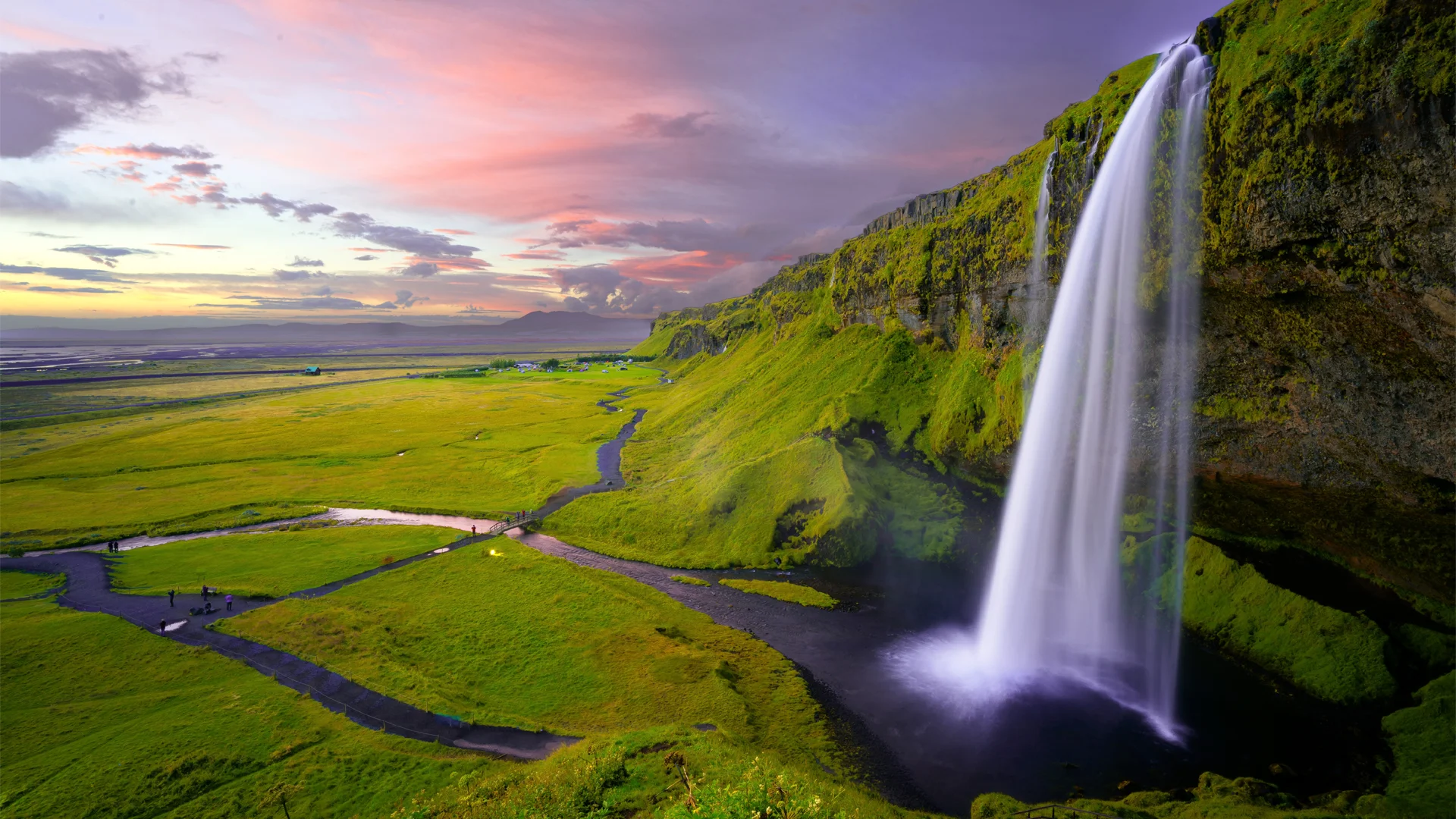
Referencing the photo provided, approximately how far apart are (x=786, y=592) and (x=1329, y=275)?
41.5 meters

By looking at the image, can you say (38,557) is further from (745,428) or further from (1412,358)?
(1412,358)

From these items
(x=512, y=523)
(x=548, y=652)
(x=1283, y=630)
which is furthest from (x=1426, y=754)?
(x=512, y=523)

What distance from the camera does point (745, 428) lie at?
91.3m

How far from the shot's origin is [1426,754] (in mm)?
27016

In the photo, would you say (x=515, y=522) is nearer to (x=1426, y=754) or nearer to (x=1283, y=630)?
(x=1283, y=630)

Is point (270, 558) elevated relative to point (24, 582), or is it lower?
elevated

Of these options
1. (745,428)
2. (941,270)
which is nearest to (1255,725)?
(941,270)

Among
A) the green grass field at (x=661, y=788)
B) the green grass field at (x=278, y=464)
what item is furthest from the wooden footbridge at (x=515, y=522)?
the green grass field at (x=661, y=788)

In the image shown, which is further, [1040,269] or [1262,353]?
[1040,269]

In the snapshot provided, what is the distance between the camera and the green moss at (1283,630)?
32094 mm

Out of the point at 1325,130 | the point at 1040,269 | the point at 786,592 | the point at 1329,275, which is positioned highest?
the point at 1325,130

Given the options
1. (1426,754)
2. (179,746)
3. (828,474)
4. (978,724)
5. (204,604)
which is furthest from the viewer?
(828,474)

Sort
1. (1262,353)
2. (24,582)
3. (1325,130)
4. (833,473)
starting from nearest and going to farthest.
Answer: (1325,130) → (1262,353) → (24,582) → (833,473)

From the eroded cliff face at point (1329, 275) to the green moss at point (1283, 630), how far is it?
3.80m
